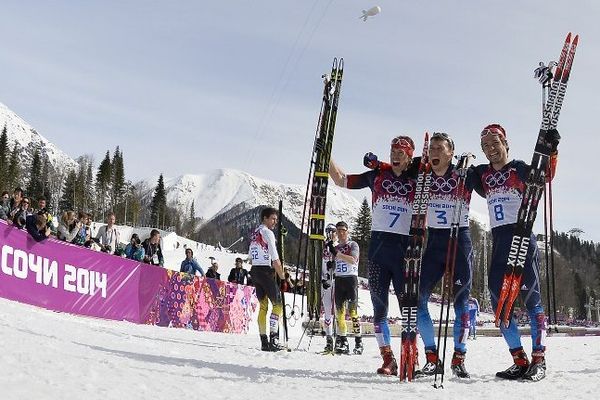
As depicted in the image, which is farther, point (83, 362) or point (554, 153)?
point (554, 153)

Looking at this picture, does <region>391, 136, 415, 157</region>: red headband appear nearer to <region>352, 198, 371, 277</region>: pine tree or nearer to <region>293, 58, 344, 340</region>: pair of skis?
<region>293, 58, 344, 340</region>: pair of skis

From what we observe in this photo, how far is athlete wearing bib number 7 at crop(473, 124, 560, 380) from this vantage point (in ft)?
16.5

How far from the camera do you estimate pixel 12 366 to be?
11.2ft

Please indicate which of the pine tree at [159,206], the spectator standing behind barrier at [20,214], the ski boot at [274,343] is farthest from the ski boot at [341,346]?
the pine tree at [159,206]

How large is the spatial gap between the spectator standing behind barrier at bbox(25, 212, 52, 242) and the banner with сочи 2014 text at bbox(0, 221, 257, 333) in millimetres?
104

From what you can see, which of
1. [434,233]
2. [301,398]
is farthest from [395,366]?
[301,398]

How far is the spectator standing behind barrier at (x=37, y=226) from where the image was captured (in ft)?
33.1

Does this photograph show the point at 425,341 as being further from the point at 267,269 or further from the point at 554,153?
the point at 267,269

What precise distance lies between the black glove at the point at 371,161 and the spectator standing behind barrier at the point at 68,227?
8.45m

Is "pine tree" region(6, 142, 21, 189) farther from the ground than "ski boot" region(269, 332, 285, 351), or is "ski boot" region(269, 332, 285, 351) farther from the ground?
"pine tree" region(6, 142, 21, 189)

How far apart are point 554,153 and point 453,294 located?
156 cm

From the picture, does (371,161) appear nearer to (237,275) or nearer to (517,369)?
(517,369)

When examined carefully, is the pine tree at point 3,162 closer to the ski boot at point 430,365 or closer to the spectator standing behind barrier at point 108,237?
the spectator standing behind barrier at point 108,237

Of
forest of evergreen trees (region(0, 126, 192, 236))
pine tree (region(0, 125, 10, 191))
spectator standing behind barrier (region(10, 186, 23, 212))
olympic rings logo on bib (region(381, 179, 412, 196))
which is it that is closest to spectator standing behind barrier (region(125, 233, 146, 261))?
spectator standing behind barrier (region(10, 186, 23, 212))
